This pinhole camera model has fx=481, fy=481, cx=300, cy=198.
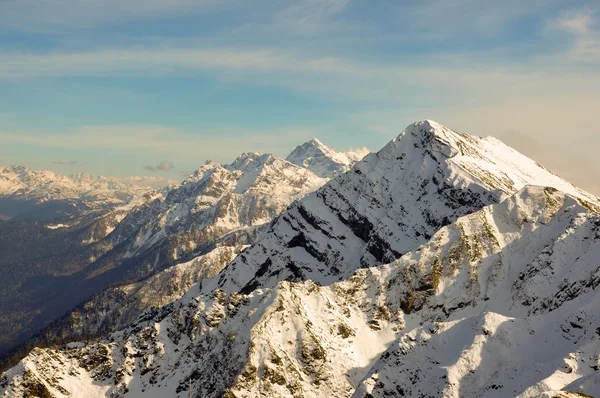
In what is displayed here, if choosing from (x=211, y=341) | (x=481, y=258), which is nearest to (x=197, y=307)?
(x=211, y=341)

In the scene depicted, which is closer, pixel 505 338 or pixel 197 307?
pixel 505 338

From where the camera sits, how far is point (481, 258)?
566 feet

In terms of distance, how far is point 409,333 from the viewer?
126m

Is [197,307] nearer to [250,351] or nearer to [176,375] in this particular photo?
[176,375]

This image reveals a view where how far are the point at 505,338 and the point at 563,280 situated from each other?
43962 millimetres

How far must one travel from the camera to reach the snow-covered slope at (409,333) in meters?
110

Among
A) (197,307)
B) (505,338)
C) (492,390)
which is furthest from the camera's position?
(197,307)

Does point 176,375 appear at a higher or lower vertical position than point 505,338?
lower

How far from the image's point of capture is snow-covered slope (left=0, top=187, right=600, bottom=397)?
109875 mm

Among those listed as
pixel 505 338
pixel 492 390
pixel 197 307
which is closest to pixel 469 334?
pixel 505 338

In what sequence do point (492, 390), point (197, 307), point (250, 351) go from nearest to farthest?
point (492, 390) → point (250, 351) → point (197, 307)

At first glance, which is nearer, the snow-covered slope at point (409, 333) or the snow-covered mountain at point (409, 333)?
the snow-covered mountain at point (409, 333)

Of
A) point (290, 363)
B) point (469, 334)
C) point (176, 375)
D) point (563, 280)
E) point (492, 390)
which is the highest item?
point (563, 280)

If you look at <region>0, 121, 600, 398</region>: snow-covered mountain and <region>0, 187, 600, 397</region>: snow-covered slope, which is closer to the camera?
<region>0, 121, 600, 398</region>: snow-covered mountain
